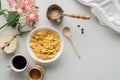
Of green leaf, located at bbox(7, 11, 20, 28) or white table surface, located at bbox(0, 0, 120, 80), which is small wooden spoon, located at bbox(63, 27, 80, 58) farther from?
green leaf, located at bbox(7, 11, 20, 28)

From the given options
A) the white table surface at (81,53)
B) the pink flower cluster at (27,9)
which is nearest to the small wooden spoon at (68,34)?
the white table surface at (81,53)

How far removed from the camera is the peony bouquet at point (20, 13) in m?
1.10

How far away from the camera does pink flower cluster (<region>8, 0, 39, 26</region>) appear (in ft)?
3.60

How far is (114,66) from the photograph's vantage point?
115cm

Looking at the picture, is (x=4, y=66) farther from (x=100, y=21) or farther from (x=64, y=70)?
(x=100, y=21)

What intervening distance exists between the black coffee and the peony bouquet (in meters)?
0.10

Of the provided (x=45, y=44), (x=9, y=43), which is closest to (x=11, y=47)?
(x=9, y=43)

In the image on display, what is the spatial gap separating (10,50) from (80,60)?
0.26 m

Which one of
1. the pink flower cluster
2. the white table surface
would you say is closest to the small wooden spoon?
the white table surface

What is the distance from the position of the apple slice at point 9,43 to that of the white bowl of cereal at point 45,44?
0.05 metres

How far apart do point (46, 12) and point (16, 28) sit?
13 centimetres

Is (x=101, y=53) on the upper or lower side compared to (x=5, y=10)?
lower

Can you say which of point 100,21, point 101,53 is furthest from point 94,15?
point 101,53

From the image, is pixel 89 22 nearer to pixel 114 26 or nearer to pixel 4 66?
pixel 114 26
